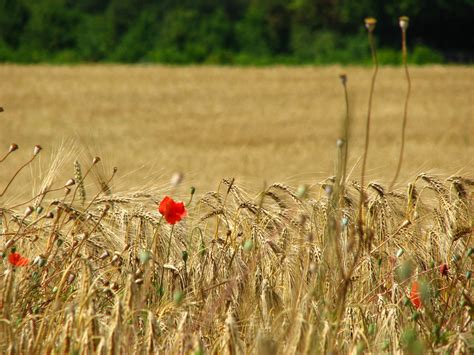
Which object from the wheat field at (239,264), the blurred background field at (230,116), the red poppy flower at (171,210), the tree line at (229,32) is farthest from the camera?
the tree line at (229,32)

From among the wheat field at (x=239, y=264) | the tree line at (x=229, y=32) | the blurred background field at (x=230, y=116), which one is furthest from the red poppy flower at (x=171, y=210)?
the tree line at (x=229, y=32)

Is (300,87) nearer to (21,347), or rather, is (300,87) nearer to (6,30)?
(6,30)

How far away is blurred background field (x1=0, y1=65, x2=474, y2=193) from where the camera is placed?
1558 cm

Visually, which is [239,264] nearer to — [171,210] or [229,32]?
[171,210]

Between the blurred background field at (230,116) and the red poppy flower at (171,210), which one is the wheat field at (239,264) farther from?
the blurred background field at (230,116)

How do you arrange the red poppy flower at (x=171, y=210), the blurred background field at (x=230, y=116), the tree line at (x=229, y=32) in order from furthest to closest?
the tree line at (x=229, y=32) < the blurred background field at (x=230, y=116) < the red poppy flower at (x=171, y=210)

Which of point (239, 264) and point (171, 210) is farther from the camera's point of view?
point (239, 264)

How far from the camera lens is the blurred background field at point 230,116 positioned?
15.6 meters

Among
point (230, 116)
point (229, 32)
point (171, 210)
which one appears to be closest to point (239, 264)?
point (171, 210)

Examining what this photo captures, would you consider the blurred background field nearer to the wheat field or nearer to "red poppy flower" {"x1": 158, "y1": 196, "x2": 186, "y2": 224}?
the wheat field

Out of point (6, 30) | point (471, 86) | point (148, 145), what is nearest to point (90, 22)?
point (6, 30)

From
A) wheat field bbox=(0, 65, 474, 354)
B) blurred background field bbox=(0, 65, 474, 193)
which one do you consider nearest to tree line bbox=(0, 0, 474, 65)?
blurred background field bbox=(0, 65, 474, 193)

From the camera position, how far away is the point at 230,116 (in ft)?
73.3

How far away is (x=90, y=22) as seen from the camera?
41.7 meters
